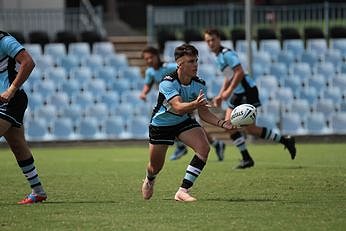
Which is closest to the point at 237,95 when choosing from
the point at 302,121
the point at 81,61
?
the point at 302,121

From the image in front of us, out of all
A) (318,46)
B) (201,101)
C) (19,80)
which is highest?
(19,80)

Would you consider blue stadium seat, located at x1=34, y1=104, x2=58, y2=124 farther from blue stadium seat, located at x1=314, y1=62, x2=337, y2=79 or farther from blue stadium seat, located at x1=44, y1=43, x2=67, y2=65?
blue stadium seat, located at x1=314, y1=62, x2=337, y2=79

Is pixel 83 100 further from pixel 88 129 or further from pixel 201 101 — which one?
pixel 201 101

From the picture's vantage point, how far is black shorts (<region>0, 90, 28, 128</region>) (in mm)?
10117

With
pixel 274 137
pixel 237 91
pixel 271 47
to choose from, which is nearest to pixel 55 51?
pixel 271 47

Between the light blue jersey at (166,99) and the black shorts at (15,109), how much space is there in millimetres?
1457

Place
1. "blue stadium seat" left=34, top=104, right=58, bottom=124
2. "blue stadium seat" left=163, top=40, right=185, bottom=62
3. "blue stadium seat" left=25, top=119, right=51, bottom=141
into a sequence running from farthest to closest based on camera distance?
"blue stadium seat" left=163, top=40, right=185, bottom=62 < "blue stadium seat" left=34, top=104, right=58, bottom=124 < "blue stadium seat" left=25, top=119, right=51, bottom=141

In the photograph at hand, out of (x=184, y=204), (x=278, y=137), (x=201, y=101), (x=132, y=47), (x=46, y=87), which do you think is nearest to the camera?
(x=201, y=101)

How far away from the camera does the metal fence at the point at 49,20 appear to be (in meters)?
29.0

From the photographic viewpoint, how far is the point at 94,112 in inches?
969

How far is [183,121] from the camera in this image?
34.9 feet

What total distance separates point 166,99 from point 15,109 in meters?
1.61

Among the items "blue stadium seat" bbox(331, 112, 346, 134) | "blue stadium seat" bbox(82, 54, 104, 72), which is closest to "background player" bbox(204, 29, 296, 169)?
"blue stadium seat" bbox(331, 112, 346, 134)

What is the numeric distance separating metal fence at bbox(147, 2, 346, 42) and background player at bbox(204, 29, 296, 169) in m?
12.3
